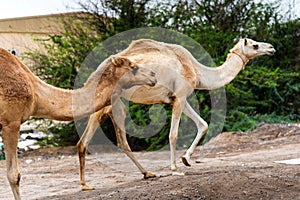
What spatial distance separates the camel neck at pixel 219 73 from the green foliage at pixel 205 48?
4536mm

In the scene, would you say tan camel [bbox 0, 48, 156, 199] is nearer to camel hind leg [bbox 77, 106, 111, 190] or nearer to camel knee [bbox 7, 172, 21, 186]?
camel knee [bbox 7, 172, 21, 186]

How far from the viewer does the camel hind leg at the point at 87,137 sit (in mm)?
7688

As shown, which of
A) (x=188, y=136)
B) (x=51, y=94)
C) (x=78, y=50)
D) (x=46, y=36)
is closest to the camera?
(x=51, y=94)

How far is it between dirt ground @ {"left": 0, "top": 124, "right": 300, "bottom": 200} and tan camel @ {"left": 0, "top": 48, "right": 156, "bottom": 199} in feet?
3.48

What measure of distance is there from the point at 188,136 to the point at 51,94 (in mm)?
7528

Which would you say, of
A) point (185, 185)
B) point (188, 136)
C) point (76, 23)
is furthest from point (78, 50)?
point (185, 185)

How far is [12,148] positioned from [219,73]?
12.7ft

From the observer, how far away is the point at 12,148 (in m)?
6.50

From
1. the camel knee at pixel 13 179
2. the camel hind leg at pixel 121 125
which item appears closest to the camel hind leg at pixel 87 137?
the camel hind leg at pixel 121 125

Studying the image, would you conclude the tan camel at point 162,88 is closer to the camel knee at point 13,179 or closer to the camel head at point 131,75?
the camel head at point 131,75

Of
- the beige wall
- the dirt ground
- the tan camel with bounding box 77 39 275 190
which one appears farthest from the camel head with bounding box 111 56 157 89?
the beige wall

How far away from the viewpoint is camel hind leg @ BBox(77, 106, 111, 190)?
7.69 m

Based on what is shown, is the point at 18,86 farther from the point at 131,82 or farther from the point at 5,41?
the point at 5,41

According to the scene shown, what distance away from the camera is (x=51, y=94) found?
6848mm
